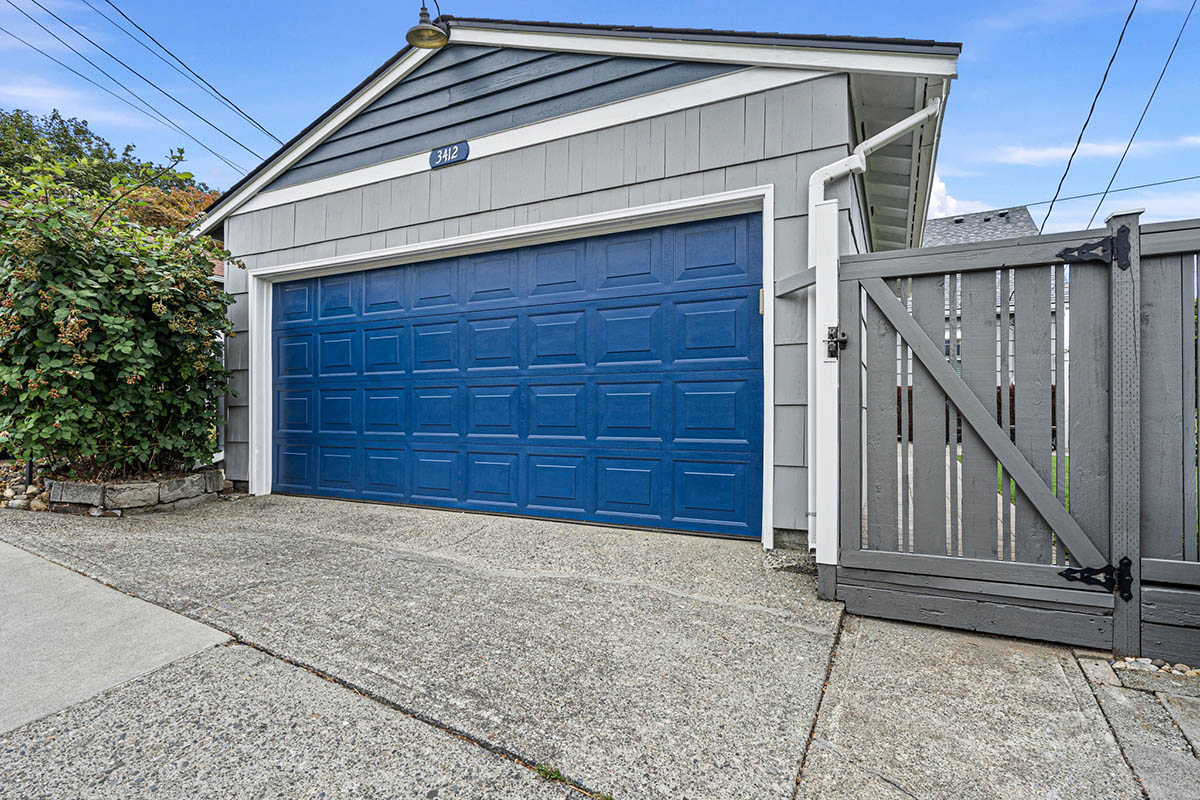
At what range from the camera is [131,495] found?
401 cm

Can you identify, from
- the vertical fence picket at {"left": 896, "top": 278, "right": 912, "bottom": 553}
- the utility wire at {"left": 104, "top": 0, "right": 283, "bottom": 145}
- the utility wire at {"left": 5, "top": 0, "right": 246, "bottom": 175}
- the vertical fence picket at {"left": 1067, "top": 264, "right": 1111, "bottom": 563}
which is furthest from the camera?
the utility wire at {"left": 5, "top": 0, "right": 246, "bottom": 175}

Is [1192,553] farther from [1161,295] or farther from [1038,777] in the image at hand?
[1038,777]

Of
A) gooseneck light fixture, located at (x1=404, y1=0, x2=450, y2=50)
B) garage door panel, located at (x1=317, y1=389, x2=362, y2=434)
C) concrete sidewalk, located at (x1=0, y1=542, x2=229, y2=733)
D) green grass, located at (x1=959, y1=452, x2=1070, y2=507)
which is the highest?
gooseneck light fixture, located at (x1=404, y1=0, x2=450, y2=50)

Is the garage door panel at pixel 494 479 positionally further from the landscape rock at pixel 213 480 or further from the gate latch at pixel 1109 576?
the gate latch at pixel 1109 576

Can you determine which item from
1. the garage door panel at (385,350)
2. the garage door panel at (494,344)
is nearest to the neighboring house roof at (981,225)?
the garage door panel at (494,344)

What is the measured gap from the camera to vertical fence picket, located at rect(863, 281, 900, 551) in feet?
7.32

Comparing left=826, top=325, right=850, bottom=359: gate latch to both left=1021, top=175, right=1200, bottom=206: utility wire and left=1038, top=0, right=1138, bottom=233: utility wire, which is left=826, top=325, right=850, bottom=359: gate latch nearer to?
left=1038, top=0, right=1138, bottom=233: utility wire

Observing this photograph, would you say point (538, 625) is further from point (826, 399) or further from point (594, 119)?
point (594, 119)

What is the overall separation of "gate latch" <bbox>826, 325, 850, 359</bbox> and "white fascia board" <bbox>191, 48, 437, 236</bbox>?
373 cm

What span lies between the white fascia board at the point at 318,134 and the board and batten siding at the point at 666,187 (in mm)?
464

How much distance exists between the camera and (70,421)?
3.79 m

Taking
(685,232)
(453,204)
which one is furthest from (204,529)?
(685,232)

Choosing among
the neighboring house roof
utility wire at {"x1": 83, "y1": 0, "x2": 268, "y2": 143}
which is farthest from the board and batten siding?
the neighboring house roof

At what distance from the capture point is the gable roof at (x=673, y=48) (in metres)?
2.85
